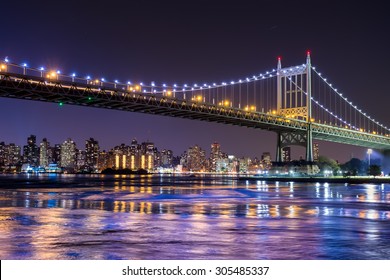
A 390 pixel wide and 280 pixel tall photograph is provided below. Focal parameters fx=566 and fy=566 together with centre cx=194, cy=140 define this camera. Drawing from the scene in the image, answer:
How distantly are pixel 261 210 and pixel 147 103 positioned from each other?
205 ft

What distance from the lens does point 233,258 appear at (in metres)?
10.8

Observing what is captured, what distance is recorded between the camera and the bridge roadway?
70.8 m

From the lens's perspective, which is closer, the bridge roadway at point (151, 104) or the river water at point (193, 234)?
the river water at point (193, 234)

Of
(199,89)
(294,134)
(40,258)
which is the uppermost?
(199,89)

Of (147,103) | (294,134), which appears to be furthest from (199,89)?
(147,103)

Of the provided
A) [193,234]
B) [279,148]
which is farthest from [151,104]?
[193,234]

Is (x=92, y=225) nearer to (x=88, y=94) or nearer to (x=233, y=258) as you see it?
(x=233, y=258)

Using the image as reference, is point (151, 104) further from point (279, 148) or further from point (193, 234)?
point (193, 234)

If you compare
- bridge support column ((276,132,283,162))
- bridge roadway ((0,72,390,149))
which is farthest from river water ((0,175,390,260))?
bridge support column ((276,132,283,162))

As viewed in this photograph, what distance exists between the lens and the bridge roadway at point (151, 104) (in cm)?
7081

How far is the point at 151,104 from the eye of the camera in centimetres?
8488

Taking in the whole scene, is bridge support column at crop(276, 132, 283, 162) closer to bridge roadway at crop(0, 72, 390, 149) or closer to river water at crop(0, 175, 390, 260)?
bridge roadway at crop(0, 72, 390, 149)

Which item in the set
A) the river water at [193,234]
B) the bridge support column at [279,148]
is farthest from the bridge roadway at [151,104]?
the river water at [193,234]

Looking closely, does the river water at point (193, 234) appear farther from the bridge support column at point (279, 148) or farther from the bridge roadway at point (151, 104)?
the bridge support column at point (279, 148)
